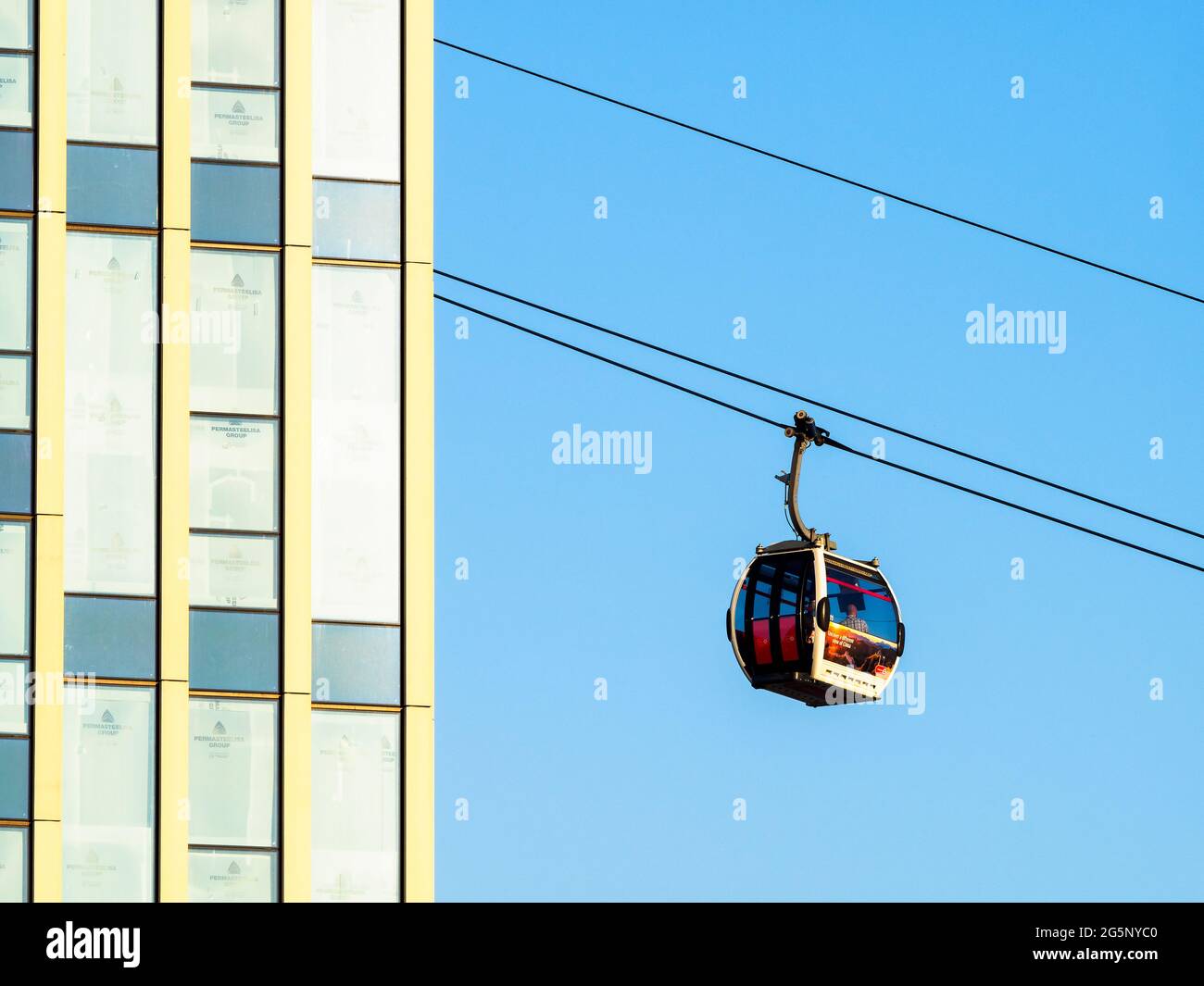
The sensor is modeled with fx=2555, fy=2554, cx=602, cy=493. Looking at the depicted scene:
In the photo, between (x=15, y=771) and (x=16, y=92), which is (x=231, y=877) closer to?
(x=15, y=771)

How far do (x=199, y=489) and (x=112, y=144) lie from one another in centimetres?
→ 406

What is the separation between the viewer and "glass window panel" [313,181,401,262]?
94.4 feet

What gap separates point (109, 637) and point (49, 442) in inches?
88.7

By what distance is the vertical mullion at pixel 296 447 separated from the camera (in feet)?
90.5

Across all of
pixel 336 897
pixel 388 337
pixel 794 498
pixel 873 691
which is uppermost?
pixel 388 337

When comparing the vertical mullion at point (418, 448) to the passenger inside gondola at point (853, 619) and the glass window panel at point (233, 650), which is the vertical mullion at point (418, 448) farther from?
the passenger inside gondola at point (853, 619)

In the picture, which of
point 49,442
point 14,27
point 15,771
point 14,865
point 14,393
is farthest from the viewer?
point 14,27

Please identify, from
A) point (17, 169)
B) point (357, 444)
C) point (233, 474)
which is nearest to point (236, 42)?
point (17, 169)

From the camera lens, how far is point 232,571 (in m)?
28.0

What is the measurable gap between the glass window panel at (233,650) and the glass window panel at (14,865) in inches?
96.7

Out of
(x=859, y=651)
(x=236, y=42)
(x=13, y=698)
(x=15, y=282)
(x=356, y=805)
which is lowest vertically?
(x=356, y=805)
